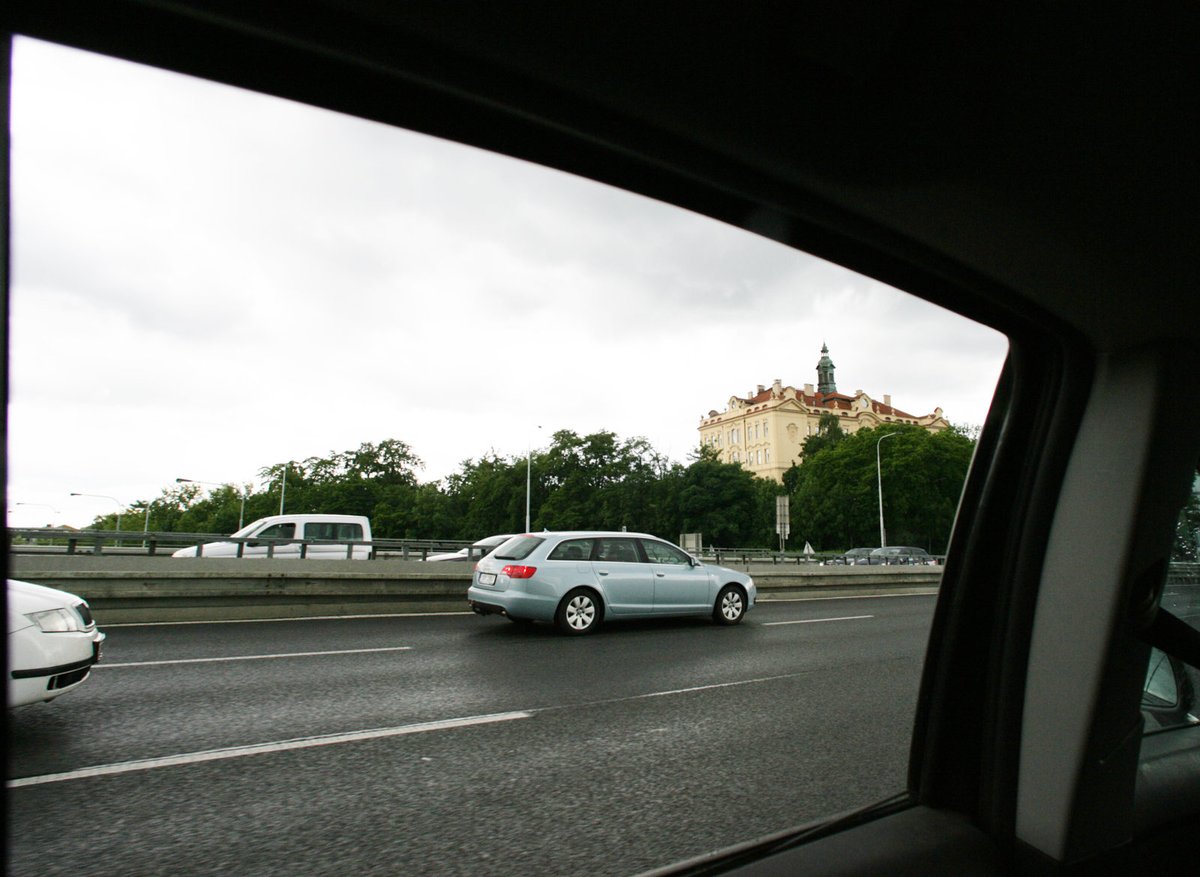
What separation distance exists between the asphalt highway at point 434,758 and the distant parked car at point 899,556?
35526 millimetres

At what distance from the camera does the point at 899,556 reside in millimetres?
40844

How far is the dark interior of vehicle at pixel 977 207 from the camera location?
1.20 meters

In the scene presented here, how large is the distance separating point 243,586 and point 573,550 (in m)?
5.86

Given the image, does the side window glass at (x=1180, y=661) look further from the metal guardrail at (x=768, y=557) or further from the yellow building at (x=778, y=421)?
the yellow building at (x=778, y=421)

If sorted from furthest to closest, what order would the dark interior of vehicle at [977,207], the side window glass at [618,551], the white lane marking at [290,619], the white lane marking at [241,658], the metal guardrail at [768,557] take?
the metal guardrail at [768,557] < the side window glass at [618,551] < the white lane marking at [290,619] < the white lane marking at [241,658] < the dark interior of vehicle at [977,207]

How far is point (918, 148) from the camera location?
5.26 ft

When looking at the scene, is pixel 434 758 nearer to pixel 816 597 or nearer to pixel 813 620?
pixel 813 620

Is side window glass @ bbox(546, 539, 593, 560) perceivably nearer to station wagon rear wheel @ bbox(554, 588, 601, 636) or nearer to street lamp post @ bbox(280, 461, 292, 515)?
station wagon rear wheel @ bbox(554, 588, 601, 636)

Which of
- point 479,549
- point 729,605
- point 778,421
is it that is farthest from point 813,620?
point 778,421

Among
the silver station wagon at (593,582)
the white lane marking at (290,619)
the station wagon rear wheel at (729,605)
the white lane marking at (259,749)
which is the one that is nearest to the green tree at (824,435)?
the station wagon rear wheel at (729,605)

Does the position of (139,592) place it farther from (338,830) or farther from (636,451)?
(636,451)

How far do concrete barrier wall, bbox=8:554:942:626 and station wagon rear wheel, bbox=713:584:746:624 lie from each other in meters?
3.34

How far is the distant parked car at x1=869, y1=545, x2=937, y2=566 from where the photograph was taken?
40.5 meters

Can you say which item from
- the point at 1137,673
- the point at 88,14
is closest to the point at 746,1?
the point at 88,14
